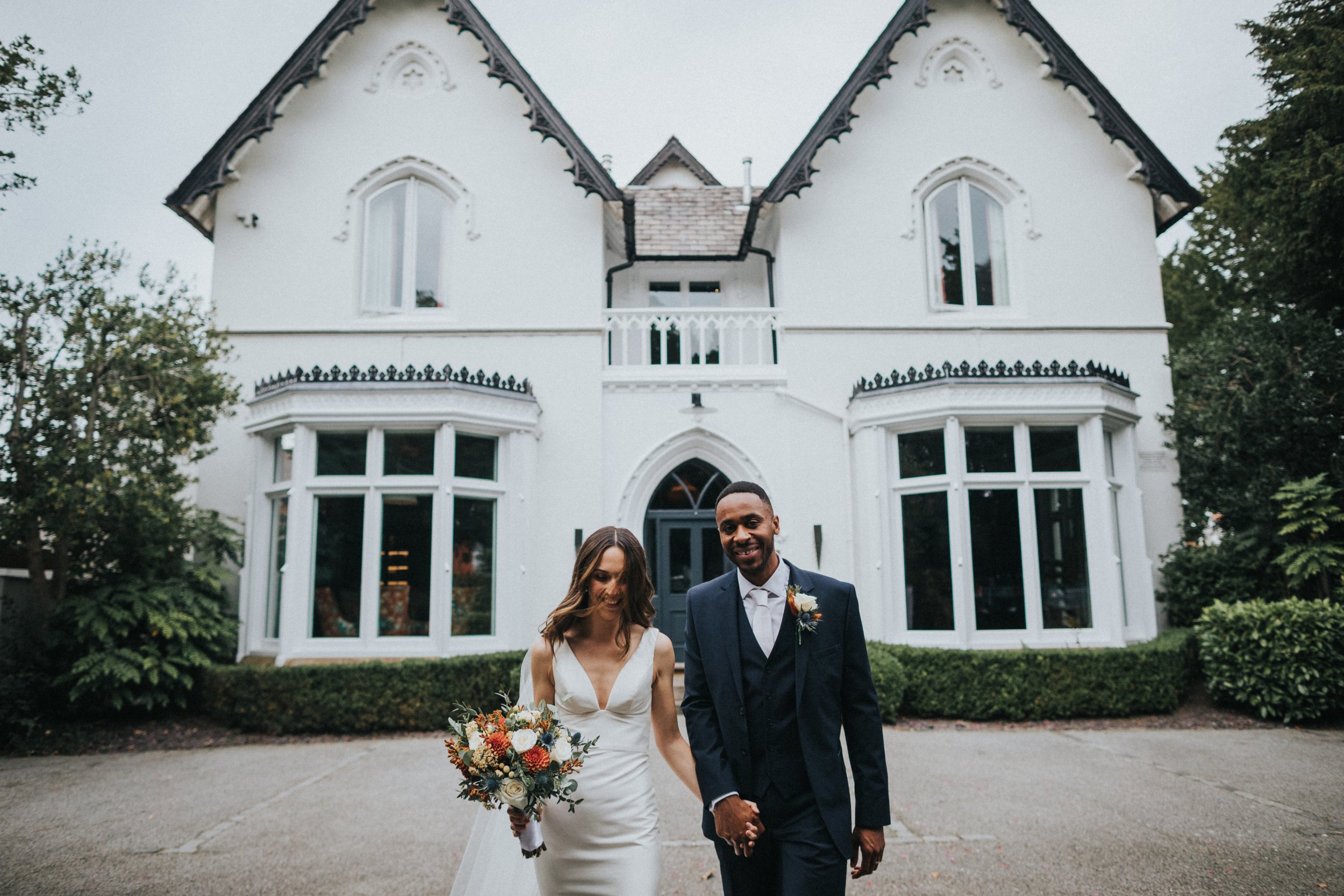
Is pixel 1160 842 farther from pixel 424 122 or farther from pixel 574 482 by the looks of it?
pixel 424 122

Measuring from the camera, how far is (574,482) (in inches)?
433

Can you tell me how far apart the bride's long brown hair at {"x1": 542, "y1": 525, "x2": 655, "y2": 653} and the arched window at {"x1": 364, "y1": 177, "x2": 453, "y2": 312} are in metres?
9.26

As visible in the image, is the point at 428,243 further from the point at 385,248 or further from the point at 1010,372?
the point at 1010,372

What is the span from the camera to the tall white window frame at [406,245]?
11.7 meters

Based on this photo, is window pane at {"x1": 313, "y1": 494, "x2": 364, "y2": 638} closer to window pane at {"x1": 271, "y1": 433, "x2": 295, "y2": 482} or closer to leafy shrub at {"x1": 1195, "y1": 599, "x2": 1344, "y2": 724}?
window pane at {"x1": 271, "y1": 433, "x2": 295, "y2": 482}

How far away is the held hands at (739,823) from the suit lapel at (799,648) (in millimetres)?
340

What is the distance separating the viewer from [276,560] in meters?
10.1

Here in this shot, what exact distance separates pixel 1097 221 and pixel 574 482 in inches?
337

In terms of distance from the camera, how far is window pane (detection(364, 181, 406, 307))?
11.7 m

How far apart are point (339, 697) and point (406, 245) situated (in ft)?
21.0

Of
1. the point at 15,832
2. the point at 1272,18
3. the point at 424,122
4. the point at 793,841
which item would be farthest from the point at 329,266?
the point at 1272,18

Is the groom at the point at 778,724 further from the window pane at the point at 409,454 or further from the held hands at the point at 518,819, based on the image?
the window pane at the point at 409,454

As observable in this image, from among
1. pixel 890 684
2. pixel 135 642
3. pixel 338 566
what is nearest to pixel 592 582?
pixel 890 684

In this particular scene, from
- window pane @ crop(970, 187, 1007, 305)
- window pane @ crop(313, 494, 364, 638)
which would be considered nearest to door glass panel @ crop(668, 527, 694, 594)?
window pane @ crop(313, 494, 364, 638)
